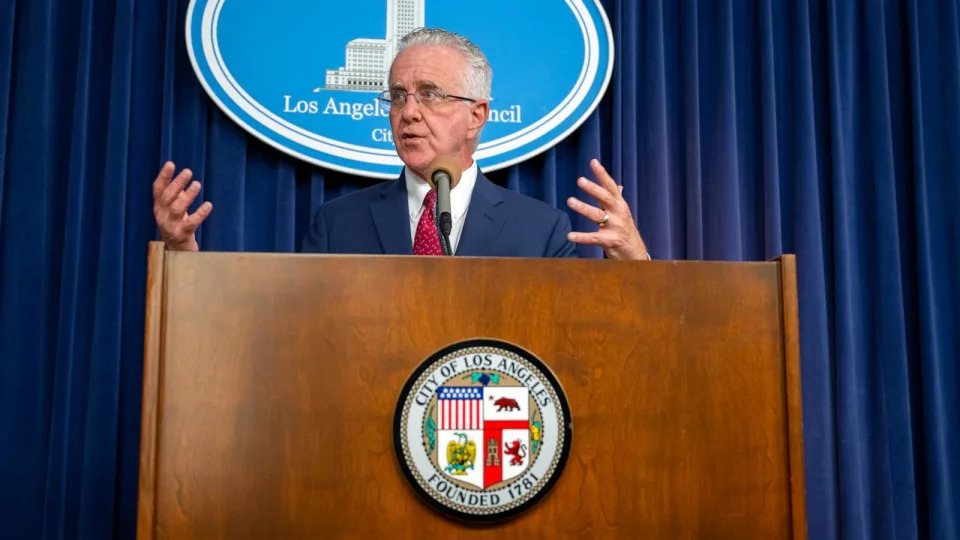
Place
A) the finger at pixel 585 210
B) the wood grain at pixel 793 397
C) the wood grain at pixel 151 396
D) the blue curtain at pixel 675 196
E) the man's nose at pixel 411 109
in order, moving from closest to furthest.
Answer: the wood grain at pixel 151 396, the wood grain at pixel 793 397, the finger at pixel 585 210, the man's nose at pixel 411 109, the blue curtain at pixel 675 196

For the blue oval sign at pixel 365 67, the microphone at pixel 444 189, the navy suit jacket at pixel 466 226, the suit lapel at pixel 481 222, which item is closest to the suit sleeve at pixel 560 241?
the navy suit jacket at pixel 466 226

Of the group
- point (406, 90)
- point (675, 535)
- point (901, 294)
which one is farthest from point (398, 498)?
point (901, 294)

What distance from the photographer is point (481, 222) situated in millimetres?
1943

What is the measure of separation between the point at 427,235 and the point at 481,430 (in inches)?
29.8

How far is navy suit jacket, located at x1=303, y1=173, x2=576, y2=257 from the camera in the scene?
6.32 feet

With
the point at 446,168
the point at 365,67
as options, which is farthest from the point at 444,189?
the point at 365,67

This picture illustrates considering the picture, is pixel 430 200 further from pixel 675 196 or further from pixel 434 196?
pixel 675 196

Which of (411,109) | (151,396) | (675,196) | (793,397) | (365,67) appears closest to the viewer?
(151,396)

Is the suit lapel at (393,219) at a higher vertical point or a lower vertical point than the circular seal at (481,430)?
higher

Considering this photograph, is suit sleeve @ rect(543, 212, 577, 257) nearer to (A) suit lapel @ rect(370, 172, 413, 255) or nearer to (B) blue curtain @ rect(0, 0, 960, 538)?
(A) suit lapel @ rect(370, 172, 413, 255)

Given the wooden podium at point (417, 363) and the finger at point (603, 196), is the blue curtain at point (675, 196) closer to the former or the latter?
the finger at point (603, 196)

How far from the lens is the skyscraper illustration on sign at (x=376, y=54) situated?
95.9 inches

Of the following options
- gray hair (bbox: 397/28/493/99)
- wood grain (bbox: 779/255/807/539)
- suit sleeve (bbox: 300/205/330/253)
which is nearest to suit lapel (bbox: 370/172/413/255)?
suit sleeve (bbox: 300/205/330/253)

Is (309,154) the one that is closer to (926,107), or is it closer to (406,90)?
(406,90)
